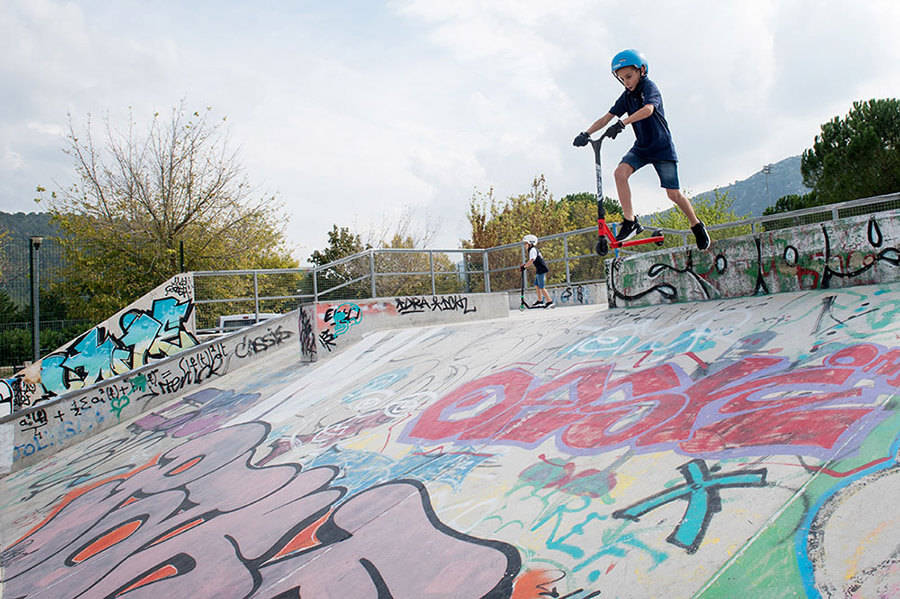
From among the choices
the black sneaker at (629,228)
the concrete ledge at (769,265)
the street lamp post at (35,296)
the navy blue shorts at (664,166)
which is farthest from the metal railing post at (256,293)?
the street lamp post at (35,296)

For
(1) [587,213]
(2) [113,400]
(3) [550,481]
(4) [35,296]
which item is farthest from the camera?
(1) [587,213]

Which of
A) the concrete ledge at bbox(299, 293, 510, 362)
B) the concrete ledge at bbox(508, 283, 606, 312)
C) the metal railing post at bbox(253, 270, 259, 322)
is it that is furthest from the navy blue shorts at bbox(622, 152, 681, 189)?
the metal railing post at bbox(253, 270, 259, 322)

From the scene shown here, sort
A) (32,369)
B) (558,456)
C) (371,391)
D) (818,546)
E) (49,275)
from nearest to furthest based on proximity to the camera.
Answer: (818,546) → (558,456) → (371,391) → (32,369) → (49,275)

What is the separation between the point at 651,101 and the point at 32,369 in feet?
41.2

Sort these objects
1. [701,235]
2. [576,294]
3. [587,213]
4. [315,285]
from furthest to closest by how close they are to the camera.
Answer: [587,213] < [576,294] < [315,285] < [701,235]

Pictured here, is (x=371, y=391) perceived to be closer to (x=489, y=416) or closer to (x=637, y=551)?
(x=489, y=416)

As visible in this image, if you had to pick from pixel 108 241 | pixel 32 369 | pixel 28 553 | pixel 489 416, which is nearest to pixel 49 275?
pixel 108 241

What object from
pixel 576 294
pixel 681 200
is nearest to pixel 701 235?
pixel 681 200

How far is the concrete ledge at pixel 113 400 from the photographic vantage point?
8.49 metres

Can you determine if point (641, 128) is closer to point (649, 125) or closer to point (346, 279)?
point (649, 125)

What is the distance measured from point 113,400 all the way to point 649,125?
356 inches

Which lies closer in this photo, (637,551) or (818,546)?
(818,546)

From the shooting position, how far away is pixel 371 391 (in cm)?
667

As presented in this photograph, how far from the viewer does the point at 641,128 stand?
5.47 metres
